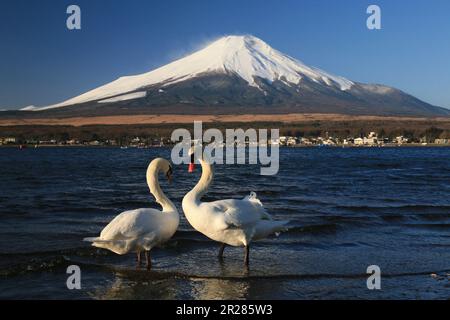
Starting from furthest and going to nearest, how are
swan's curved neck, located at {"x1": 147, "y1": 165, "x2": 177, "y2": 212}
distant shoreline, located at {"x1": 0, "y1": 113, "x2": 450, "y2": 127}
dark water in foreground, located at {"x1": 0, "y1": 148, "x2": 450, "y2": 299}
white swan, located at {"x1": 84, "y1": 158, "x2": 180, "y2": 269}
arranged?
distant shoreline, located at {"x1": 0, "y1": 113, "x2": 450, "y2": 127}, swan's curved neck, located at {"x1": 147, "y1": 165, "x2": 177, "y2": 212}, white swan, located at {"x1": 84, "y1": 158, "x2": 180, "y2": 269}, dark water in foreground, located at {"x1": 0, "y1": 148, "x2": 450, "y2": 299}

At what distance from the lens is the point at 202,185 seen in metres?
11.6

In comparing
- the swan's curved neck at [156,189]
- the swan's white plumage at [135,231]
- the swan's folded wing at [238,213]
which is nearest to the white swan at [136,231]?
the swan's white plumage at [135,231]

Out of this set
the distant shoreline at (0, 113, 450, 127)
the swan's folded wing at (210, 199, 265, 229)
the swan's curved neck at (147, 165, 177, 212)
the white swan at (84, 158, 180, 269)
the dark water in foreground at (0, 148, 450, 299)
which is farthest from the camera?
the distant shoreline at (0, 113, 450, 127)

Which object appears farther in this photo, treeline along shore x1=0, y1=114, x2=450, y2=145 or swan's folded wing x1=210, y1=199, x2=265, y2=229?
treeline along shore x1=0, y1=114, x2=450, y2=145

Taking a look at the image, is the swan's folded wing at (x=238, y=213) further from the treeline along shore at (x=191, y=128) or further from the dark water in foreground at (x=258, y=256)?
the treeline along shore at (x=191, y=128)

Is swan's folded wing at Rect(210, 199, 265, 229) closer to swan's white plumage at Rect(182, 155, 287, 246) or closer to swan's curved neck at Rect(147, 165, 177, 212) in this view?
swan's white plumage at Rect(182, 155, 287, 246)

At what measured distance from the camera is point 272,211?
65.5 ft

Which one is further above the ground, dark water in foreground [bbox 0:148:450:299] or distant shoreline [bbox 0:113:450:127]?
distant shoreline [bbox 0:113:450:127]

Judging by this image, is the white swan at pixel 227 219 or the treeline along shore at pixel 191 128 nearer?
the white swan at pixel 227 219

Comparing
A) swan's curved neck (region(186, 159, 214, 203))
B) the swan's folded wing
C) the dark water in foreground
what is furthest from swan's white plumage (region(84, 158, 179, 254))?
the swan's folded wing

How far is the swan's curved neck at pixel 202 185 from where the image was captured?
11337 millimetres

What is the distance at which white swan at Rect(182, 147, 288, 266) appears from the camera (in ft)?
35.8

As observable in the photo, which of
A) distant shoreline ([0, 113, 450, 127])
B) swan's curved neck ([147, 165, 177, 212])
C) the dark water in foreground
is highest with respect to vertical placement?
distant shoreline ([0, 113, 450, 127])

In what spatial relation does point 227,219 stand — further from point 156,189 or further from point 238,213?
point 156,189
